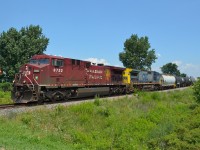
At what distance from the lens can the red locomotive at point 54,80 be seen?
2250 centimetres

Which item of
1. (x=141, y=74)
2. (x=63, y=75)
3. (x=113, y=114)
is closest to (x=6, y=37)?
(x=141, y=74)

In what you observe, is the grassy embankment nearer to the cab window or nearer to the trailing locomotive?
the cab window

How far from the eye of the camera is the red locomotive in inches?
886

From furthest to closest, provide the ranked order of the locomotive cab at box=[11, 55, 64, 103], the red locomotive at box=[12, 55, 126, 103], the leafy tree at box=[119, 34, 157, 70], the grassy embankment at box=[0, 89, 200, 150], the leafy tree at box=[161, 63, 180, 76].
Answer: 1. the leafy tree at box=[161, 63, 180, 76]
2. the leafy tree at box=[119, 34, 157, 70]
3. the red locomotive at box=[12, 55, 126, 103]
4. the locomotive cab at box=[11, 55, 64, 103]
5. the grassy embankment at box=[0, 89, 200, 150]

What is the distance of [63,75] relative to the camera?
83.0 ft

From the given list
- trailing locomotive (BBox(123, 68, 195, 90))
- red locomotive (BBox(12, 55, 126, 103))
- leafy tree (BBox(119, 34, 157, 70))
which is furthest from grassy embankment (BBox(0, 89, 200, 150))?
leafy tree (BBox(119, 34, 157, 70))

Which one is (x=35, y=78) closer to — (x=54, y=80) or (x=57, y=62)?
(x=54, y=80)

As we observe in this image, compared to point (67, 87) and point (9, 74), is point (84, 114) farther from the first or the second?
point (9, 74)

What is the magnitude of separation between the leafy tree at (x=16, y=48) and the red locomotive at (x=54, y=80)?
26.5 meters

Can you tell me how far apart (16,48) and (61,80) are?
32.1 m

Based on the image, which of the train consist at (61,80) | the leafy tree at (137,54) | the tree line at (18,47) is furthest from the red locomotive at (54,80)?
the leafy tree at (137,54)

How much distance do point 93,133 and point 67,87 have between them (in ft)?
33.1

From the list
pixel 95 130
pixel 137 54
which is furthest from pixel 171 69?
pixel 95 130

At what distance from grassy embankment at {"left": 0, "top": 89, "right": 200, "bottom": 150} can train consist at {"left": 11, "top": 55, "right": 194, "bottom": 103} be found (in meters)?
3.99
